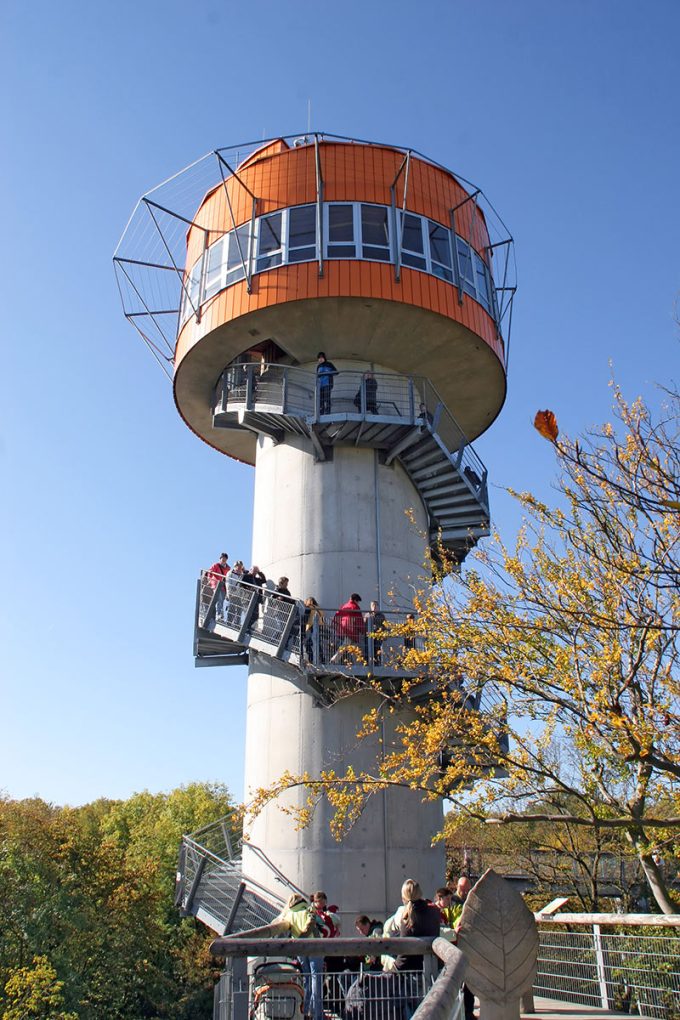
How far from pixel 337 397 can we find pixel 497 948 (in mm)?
15436

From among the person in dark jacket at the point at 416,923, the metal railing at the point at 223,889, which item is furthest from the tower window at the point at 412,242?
the person in dark jacket at the point at 416,923

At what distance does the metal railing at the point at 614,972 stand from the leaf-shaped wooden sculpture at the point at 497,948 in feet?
16.1

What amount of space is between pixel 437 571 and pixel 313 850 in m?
6.33

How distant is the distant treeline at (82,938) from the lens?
30.0 m

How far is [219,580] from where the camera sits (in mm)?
18656

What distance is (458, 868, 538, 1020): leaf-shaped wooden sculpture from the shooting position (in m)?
5.52

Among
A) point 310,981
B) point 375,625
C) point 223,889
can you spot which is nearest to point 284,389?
point 375,625

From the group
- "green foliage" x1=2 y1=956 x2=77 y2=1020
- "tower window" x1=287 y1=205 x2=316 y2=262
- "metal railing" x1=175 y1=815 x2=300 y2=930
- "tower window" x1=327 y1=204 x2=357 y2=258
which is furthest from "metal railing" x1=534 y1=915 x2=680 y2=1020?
"green foliage" x1=2 y1=956 x2=77 y2=1020

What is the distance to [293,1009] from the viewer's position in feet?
21.6

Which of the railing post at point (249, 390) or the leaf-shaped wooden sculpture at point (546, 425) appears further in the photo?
the railing post at point (249, 390)

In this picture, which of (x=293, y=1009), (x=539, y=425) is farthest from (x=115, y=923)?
(x=539, y=425)

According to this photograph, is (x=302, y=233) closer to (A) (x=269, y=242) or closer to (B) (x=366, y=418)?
(A) (x=269, y=242)

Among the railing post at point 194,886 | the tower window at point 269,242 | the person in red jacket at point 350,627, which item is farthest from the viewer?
the tower window at point 269,242

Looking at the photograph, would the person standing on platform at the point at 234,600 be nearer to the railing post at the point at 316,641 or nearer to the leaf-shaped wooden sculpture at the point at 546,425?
the railing post at the point at 316,641
